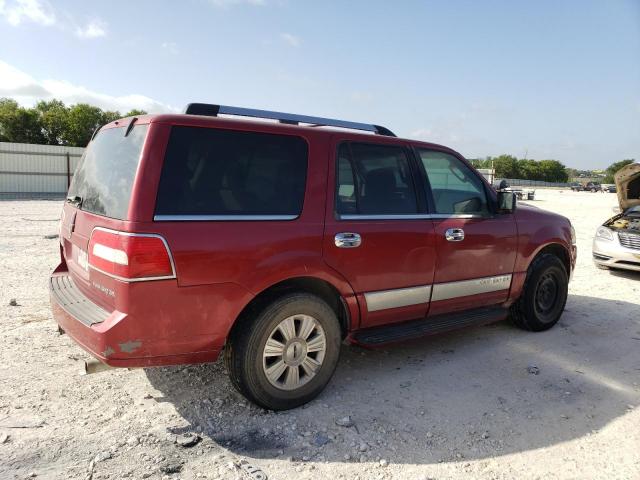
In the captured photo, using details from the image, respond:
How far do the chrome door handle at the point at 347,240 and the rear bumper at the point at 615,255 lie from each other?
22.3 feet

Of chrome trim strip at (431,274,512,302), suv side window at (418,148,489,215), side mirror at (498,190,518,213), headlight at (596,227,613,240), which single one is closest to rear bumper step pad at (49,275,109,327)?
chrome trim strip at (431,274,512,302)

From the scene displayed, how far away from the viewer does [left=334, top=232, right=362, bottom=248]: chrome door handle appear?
3416 mm

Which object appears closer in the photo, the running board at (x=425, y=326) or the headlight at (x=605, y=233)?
the running board at (x=425, y=326)

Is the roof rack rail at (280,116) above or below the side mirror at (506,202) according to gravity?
above

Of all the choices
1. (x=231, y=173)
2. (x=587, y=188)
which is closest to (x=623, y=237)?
(x=231, y=173)

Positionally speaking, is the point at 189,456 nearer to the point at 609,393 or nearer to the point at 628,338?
the point at 609,393

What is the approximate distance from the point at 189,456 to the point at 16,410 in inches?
51.6

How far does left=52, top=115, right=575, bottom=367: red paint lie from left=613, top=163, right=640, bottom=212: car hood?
7164mm

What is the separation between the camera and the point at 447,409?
136 inches

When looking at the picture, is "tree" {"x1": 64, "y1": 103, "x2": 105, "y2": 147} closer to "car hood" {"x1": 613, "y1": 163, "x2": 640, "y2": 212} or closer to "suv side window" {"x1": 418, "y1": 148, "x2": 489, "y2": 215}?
"car hood" {"x1": 613, "y1": 163, "x2": 640, "y2": 212}

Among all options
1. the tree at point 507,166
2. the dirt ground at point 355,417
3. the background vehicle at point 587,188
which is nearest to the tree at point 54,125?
the dirt ground at point 355,417

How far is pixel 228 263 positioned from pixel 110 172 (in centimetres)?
102

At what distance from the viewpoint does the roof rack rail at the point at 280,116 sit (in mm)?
3275

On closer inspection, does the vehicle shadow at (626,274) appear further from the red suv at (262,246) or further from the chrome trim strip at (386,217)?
the chrome trim strip at (386,217)
